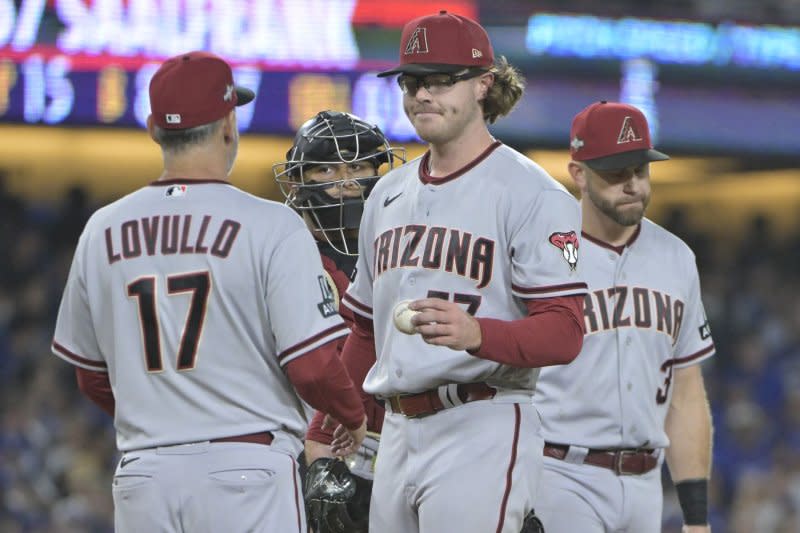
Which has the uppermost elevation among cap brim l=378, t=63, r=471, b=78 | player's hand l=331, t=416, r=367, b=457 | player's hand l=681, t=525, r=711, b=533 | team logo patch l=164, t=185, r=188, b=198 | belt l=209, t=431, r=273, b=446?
cap brim l=378, t=63, r=471, b=78

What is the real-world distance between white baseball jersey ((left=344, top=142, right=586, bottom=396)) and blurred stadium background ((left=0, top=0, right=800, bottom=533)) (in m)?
5.47

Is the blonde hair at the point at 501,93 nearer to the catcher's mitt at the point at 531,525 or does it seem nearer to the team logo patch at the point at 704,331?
the catcher's mitt at the point at 531,525

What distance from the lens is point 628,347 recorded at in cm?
408

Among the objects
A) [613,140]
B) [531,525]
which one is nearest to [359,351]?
[531,525]

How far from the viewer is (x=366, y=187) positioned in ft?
13.5

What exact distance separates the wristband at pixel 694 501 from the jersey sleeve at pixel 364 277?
128 cm

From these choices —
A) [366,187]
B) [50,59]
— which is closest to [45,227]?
[50,59]

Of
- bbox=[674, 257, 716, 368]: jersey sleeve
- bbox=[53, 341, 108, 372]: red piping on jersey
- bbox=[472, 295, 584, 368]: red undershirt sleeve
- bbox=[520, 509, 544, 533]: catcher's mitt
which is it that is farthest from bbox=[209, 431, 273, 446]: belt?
bbox=[674, 257, 716, 368]: jersey sleeve

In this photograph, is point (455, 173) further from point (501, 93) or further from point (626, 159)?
point (626, 159)

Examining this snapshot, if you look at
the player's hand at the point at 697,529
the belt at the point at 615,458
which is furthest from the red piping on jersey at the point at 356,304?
the player's hand at the point at 697,529

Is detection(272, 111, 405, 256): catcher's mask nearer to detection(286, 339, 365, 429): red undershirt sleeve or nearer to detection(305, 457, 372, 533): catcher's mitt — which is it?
detection(305, 457, 372, 533): catcher's mitt

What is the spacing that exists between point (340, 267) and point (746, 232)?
421 inches

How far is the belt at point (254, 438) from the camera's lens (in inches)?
122

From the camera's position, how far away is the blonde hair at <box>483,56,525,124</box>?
3.41 metres
